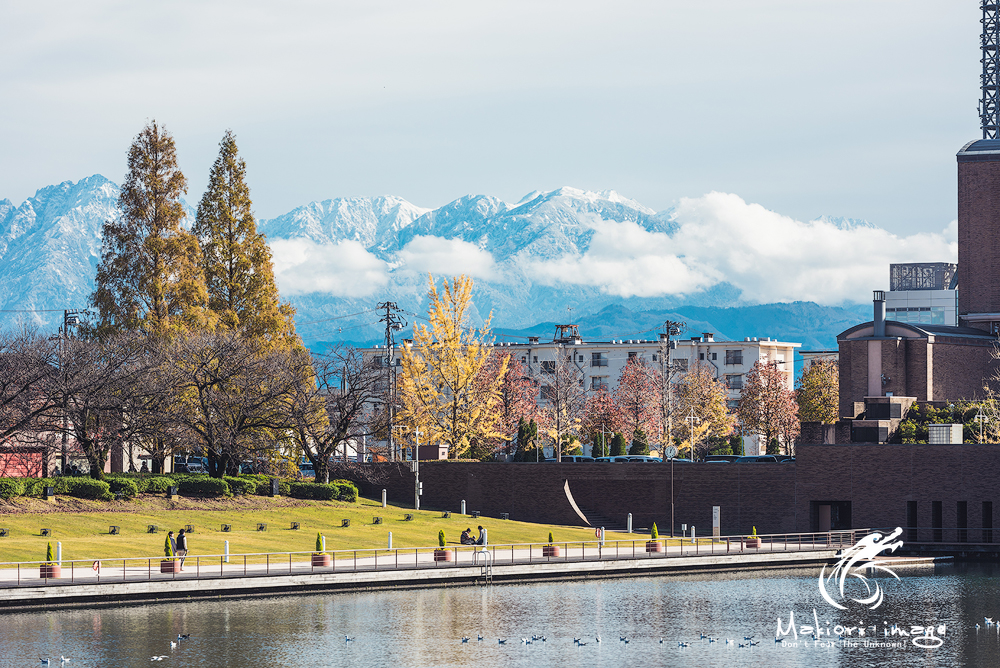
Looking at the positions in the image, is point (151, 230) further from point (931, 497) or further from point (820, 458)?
point (931, 497)

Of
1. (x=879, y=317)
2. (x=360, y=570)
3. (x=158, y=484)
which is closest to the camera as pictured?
(x=360, y=570)

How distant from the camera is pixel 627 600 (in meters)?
52.1

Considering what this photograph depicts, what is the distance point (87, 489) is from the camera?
216 ft

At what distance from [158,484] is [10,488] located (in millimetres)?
8667

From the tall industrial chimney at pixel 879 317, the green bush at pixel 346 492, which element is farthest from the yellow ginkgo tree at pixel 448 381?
the tall industrial chimney at pixel 879 317

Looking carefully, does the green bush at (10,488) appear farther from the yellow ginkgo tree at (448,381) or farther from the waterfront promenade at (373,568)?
the yellow ginkgo tree at (448,381)

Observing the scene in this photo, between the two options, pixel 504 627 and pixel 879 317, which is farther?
pixel 879 317

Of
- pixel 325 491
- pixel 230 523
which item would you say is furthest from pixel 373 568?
pixel 325 491

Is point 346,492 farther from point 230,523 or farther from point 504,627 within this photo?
point 504,627

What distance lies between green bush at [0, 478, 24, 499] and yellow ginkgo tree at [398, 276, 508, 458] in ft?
96.8

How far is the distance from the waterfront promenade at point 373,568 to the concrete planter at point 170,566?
0.29 m

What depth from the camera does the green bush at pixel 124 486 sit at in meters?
66.9

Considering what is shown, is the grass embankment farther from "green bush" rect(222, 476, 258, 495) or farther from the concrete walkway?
the concrete walkway

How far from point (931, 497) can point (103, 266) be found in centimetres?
5221
